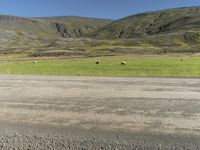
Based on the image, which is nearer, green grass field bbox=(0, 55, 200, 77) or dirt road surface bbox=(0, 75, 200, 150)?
dirt road surface bbox=(0, 75, 200, 150)

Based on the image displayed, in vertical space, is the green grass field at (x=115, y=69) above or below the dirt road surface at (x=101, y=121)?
below

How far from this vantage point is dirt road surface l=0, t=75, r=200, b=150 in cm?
708

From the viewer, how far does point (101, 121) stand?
877 cm

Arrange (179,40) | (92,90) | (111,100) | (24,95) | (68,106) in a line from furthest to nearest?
(179,40), (92,90), (24,95), (111,100), (68,106)

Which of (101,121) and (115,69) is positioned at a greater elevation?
(101,121)

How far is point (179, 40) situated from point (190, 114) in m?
149

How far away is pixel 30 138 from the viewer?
24.5 feet

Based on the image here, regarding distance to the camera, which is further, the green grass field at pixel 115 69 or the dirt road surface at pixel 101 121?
the green grass field at pixel 115 69

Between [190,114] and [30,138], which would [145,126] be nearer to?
[190,114]

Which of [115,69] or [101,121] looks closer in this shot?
[101,121]

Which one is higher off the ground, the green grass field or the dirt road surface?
the dirt road surface

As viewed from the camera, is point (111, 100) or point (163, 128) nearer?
point (163, 128)

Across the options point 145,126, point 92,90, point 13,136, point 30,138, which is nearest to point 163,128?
point 145,126

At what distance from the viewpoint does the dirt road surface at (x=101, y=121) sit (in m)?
7.08
